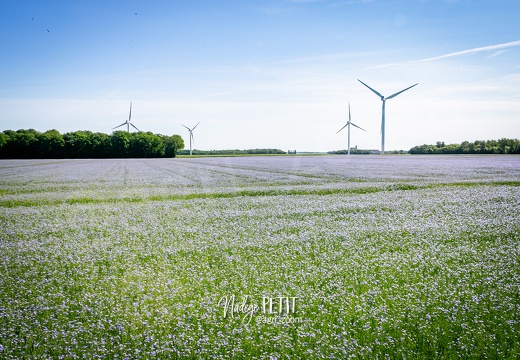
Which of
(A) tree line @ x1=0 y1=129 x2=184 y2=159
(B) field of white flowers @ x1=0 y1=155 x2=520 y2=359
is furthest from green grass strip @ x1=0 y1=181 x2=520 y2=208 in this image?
(A) tree line @ x1=0 y1=129 x2=184 y2=159

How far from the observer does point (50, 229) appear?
45.0 feet

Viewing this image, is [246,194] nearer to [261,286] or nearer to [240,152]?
[261,286]

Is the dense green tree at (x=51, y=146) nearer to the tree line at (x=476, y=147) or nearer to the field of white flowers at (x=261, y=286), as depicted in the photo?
the field of white flowers at (x=261, y=286)

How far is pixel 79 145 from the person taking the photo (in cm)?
13662

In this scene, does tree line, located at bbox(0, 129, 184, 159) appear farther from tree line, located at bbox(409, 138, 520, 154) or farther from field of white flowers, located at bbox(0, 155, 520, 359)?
field of white flowers, located at bbox(0, 155, 520, 359)

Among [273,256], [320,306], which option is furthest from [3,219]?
[320,306]

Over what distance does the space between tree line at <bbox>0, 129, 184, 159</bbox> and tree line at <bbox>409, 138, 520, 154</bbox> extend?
3991 inches

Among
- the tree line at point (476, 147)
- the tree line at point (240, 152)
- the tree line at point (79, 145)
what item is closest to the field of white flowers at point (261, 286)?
the tree line at point (476, 147)

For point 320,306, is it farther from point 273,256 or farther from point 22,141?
point 22,141

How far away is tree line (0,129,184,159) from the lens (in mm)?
125500

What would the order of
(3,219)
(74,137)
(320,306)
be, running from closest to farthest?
(320,306) → (3,219) → (74,137)

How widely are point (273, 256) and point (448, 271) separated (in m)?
4.28

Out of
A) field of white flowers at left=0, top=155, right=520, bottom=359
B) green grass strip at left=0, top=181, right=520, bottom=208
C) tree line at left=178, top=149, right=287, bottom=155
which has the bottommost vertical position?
field of white flowers at left=0, top=155, right=520, bottom=359

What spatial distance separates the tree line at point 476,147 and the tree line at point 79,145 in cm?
10136
